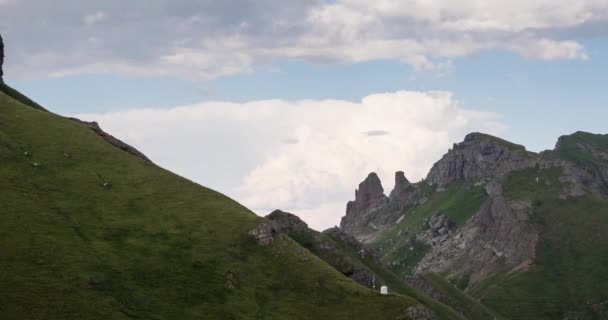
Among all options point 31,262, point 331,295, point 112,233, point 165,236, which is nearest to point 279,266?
point 331,295

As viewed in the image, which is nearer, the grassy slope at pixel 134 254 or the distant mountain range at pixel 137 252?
the grassy slope at pixel 134 254

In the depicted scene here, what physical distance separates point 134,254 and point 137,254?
0.52 meters

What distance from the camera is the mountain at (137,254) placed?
404ft

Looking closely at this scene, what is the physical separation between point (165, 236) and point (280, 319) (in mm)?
28688

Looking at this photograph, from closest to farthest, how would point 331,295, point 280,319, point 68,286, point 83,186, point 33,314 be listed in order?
point 33,314, point 68,286, point 280,319, point 331,295, point 83,186

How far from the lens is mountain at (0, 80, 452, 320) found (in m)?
123

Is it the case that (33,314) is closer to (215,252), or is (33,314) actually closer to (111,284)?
(111,284)

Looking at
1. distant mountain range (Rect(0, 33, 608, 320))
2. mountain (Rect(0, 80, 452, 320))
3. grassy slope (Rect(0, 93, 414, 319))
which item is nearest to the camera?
grassy slope (Rect(0, 93, 414, 319))

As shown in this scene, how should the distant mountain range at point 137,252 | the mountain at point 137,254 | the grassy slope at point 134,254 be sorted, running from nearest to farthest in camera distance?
the grassy slope at point 134,254, the mountain at point 137,254, the distant mountain range at point 137,252

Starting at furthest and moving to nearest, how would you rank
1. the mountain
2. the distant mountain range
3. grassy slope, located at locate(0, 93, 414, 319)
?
the distant mountain range < the mountain < grassy slope, located at locate(0, 93, 414, 319)

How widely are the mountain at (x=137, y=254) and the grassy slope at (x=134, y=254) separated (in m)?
0.20

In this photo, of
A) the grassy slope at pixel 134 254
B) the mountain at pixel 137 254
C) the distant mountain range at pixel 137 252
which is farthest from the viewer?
the distant mountain range at pixel 137 252

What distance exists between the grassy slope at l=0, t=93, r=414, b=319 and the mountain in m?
0.20

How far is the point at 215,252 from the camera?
468ft
